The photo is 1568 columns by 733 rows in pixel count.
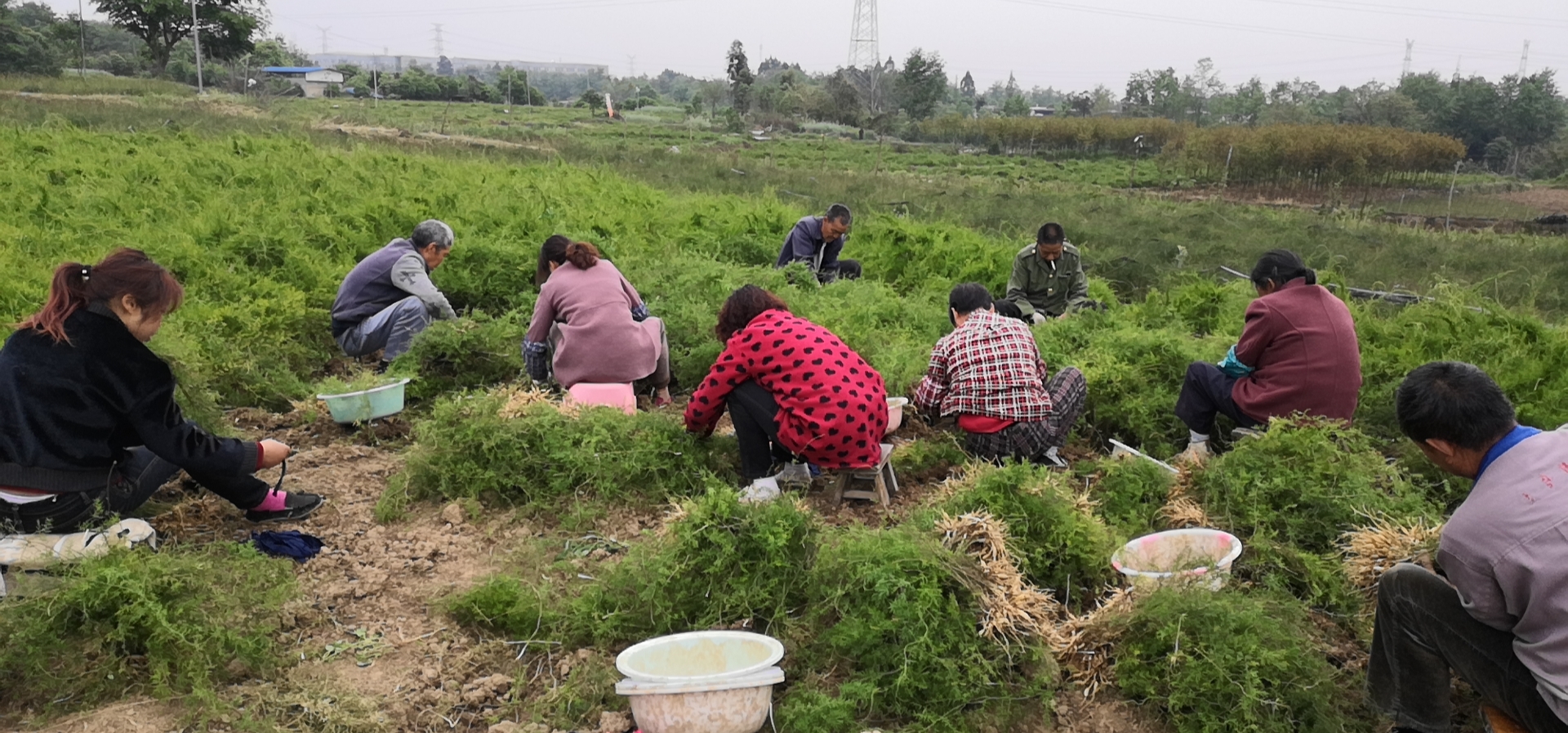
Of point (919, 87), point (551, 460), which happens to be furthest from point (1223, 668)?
point (919, 87)

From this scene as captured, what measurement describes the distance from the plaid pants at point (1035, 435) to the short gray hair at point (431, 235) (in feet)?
12.2

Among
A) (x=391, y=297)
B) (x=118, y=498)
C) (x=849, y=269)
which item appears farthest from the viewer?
(x=849, y=269)

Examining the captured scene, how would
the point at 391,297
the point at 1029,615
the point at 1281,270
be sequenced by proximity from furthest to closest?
the point at 391,297 < the point at 1281,270 < the point at 1029,615

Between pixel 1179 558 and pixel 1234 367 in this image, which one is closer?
pixel 1179 558

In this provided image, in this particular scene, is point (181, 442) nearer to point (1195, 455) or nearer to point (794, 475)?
point (794, 475)

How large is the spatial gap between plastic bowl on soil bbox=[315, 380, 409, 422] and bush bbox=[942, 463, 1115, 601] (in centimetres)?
334

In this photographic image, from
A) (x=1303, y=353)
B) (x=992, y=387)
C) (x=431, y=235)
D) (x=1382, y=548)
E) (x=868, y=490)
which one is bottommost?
(x=868, y=490)

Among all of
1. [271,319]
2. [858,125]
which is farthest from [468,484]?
[858,125]

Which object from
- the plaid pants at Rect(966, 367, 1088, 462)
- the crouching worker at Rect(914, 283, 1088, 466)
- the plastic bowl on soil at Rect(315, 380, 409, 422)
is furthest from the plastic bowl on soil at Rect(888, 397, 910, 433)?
the plastic bowl on soil at Rect(315, 380, 409, 422)

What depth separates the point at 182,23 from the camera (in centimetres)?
4472

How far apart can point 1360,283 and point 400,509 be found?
11.2 m

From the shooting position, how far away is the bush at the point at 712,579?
132 inches

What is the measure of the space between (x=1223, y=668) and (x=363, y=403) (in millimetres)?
4460

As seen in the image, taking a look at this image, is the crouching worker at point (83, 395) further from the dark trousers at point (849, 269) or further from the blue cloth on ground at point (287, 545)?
the dark trousers at point (849, 269)
